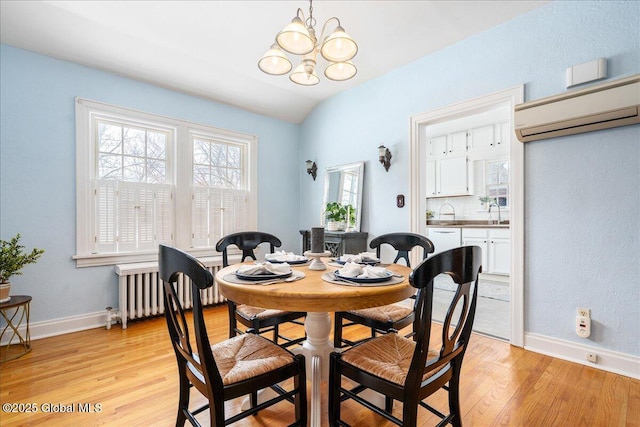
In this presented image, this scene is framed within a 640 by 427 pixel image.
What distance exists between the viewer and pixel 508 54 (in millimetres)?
2564

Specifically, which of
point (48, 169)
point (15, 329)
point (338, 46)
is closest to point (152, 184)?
point (48, 169)

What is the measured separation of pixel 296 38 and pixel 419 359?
1753mm

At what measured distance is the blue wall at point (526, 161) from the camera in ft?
6.82

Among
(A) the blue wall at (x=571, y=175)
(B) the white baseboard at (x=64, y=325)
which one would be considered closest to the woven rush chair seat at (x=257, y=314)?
(B) the white baseboard at (x=64, y=325)

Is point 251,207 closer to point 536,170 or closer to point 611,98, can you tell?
point 536,170

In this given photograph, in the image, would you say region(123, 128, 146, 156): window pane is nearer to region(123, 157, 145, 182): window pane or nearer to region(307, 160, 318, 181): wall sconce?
region(123, 157, 145, 182): window pane

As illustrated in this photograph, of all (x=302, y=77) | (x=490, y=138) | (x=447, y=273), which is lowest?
(x=447, y=273)

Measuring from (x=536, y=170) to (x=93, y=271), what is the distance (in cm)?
413

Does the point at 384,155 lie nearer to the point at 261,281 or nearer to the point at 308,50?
the point at 308,50

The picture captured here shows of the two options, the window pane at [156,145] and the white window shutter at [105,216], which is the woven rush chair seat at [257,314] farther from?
the window pane at [156,145]

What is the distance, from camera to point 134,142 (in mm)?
3254

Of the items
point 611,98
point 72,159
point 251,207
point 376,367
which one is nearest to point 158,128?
point 72,159

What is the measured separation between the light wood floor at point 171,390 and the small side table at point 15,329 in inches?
3.5

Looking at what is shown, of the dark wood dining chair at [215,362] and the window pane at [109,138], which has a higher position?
the window pane at [109,138]
